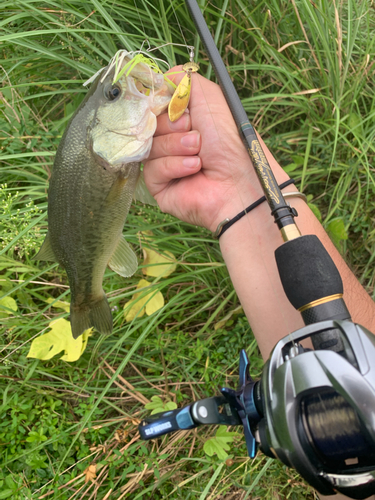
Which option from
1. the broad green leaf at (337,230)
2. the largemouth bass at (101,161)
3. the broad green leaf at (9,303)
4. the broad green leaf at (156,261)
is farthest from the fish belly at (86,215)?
the broad green leaf at (337,230)

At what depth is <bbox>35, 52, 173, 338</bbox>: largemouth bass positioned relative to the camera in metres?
1.66

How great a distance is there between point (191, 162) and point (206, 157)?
103 mm

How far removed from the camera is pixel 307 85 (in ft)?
7.46

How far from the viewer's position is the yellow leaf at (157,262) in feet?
8.09

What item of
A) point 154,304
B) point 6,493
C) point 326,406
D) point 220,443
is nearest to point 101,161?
point 154,304

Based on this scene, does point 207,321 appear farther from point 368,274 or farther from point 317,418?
point 317,418

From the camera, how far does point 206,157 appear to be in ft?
6.06

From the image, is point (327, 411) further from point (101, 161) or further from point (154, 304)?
point (154, 304)

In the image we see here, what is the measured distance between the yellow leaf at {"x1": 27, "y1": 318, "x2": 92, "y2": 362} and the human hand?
48.2 inches

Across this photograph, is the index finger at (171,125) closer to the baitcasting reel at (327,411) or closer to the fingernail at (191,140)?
the fingernail at (191,140)

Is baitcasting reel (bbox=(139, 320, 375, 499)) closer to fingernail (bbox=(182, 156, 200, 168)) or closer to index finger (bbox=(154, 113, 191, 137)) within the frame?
fingernail (bbox=(182, 156, 200, 168))

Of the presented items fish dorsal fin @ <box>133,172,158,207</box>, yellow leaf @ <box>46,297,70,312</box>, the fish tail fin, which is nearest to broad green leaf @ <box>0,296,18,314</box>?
yellow leaf @ <box>46,297,70,312</box>

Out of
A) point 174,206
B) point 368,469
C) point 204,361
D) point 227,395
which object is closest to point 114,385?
point 204,361

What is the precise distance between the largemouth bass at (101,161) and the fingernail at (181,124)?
3.8 inches
